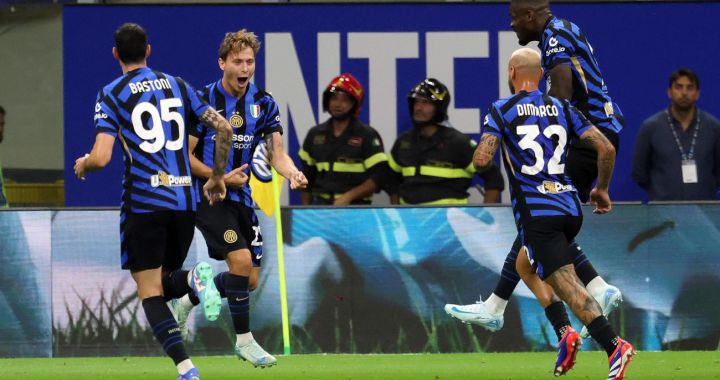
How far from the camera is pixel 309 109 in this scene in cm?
1352

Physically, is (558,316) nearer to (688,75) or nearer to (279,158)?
(279,158)

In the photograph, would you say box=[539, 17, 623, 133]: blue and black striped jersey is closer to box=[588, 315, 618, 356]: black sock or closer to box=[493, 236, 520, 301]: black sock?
box=[493, 236, 520, 301]: black sock

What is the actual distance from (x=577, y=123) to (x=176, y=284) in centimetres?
264

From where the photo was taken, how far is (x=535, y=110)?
9250 millimetres

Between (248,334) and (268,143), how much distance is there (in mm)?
1266

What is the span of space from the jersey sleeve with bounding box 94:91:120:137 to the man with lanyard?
17.7ft

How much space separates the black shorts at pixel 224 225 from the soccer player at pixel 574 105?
4.73 feet

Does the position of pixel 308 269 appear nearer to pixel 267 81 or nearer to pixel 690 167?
pixel 267 81

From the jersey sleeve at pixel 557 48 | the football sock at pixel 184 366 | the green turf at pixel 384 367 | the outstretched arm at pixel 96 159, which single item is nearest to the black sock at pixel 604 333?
the green turf at pixel 384 367

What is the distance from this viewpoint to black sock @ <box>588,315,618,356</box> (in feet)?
29.5

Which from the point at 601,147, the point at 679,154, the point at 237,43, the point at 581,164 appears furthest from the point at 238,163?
the point at 679,154

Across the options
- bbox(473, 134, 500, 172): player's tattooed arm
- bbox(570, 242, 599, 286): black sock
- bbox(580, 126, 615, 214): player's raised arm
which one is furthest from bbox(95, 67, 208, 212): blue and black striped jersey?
bbox(570, 242, 599, 286): black sock

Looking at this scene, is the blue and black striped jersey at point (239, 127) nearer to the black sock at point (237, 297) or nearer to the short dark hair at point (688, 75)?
the black sock at point (237, 297)

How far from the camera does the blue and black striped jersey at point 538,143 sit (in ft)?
30.3
